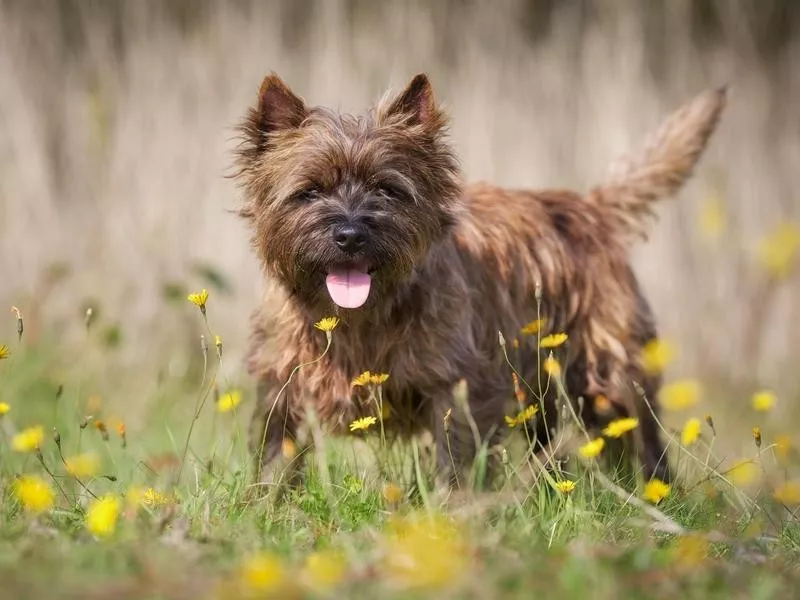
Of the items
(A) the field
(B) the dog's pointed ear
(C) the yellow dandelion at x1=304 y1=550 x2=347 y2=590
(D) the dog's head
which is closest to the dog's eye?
(D) the dog's head

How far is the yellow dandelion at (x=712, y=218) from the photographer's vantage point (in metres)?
7.84

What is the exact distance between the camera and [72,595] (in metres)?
2.43

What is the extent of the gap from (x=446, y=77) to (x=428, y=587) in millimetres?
5670

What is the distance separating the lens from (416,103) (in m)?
4.45

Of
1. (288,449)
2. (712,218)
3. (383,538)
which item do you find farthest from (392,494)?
(712,218)

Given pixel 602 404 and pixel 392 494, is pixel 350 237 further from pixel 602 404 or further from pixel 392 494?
pixel 602 404

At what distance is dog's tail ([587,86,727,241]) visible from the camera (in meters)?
5.51

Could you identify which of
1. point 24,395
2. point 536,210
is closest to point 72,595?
point 536,210

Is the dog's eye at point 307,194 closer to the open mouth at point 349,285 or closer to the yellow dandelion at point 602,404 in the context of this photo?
the open mouth at point 349,285

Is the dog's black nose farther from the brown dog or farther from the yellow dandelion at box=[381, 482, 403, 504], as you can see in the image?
the yellow dandelion at box=[381, 482, 403, 504]

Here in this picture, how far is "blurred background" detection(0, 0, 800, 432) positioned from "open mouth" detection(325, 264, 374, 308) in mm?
3291

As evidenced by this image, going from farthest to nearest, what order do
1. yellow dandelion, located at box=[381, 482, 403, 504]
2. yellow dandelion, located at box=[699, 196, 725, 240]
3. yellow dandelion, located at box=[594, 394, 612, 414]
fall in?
yellow dandelion, located at box=[699, 196, 725, 240], yellow dandelion, located at box=[594, 394, 612, 414], yellow dandelion, located at box=[381, 482, 403, 504]

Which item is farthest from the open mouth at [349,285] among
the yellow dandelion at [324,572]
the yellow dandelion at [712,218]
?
the yellow dandelion at [712,218]

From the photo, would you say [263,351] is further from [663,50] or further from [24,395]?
[663,50]
